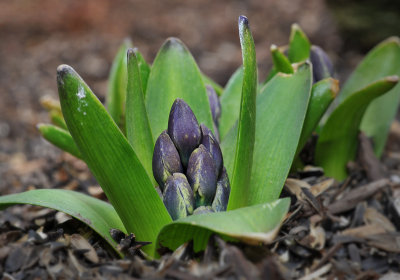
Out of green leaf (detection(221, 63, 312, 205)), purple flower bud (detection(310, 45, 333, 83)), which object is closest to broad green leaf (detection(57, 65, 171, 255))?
green leaf (detection(221, 63, 312, 205))

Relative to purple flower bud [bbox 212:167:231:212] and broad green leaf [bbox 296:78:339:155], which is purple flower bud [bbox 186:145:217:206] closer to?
purple flower bud [bbox 212:167:231:212]

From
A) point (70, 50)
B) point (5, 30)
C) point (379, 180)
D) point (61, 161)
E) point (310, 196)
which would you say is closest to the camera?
point (310, 196)

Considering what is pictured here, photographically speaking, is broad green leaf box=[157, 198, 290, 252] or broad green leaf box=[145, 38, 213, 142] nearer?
broad green leaf box=[157, 198, 290, 252]

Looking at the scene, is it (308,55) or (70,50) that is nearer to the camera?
(308,55)

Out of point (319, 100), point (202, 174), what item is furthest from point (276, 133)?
point (202, 174)

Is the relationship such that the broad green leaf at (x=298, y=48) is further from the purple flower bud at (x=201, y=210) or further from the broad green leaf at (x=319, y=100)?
the purple flower bud at (x=201, y=210)

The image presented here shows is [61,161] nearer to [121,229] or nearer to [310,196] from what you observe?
[121,229]

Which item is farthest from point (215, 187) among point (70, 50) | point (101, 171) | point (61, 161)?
point (70, 50)

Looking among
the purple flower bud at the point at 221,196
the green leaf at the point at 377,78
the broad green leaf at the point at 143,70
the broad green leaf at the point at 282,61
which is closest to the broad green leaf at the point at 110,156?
the purple flower bud at the point at 221,196
